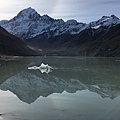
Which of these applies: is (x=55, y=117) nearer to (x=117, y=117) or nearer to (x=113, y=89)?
(x=117, y=117)

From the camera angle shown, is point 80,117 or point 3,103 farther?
point 3,103

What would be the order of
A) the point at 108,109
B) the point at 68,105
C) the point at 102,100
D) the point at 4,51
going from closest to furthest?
the point at 108,109, the point at 68,105, the point at 102,100, the point at 4,51

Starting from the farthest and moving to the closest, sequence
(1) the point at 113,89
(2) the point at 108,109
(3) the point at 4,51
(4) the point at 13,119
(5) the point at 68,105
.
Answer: (3) the point at 4,51
(1) the point at 113,89
(5) the point at 68,105
(2) the point at 108,109
(4) the point at 13,119

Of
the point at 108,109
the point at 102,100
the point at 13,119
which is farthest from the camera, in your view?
the point at 102,100

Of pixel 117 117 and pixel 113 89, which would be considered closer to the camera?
pixel 117 117

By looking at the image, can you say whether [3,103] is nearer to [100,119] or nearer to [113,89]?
[100,119]

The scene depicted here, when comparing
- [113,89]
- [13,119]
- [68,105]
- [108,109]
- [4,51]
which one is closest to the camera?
[13,119]

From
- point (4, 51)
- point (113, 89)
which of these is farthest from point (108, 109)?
point (4, 51)

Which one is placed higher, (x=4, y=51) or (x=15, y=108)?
(x=4, y=51)

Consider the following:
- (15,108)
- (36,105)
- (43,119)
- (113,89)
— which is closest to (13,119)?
(43,119)
